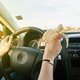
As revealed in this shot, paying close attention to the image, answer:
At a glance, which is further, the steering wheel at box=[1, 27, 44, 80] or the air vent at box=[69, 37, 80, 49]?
the air vent at box=[69, 37, 80, 49]

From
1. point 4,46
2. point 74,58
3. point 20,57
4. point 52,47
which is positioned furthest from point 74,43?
point 52,47

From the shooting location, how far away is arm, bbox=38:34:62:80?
218cm

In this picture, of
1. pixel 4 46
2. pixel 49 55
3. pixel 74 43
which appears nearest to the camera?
pixel 49 55

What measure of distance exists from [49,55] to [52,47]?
2.2 inches

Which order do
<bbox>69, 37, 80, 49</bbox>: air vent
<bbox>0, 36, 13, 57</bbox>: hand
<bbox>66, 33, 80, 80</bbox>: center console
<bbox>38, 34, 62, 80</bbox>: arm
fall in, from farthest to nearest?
<bbox>69, 37, 80, 49</bbox>: air vent
<bbox>66, 33, 80, 80</bbox>: center console
<bbox>0, 36, 13, 57</bbox>: hand
<bbox>38, 34, 62, 80</bbox>: arm

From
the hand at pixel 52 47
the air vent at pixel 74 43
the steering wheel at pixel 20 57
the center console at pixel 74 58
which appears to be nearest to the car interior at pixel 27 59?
the steering wheel at pixel 20 57

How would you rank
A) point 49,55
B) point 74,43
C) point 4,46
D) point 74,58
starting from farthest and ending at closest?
1. point 74,43
2. point 74,58
3. point 4,46
4. point 49,55

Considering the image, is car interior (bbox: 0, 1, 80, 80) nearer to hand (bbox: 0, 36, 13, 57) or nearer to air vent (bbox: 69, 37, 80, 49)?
hand (bbox: 0, 36, 13, 57)

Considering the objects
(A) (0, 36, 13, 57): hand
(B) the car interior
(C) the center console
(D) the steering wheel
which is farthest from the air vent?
(A) (0, 36, 13, 57): hand

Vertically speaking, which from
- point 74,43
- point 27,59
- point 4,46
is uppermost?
point 74,43

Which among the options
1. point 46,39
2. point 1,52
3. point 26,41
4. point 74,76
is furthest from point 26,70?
point 74,76

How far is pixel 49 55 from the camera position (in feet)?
7.36

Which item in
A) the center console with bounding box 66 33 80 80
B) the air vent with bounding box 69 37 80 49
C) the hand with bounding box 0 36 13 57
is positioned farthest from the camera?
the air vent with bounding box 69 37 80 49

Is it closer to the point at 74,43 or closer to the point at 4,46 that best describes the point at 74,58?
the point at 74,43
